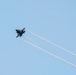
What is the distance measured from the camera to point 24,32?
180 ft

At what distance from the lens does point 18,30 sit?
5497 cm

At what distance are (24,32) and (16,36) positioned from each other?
1.17 metres

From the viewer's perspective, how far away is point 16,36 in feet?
180

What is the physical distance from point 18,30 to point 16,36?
2.69 ft

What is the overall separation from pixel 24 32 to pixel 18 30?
834 mm
